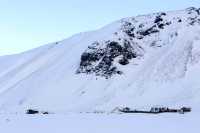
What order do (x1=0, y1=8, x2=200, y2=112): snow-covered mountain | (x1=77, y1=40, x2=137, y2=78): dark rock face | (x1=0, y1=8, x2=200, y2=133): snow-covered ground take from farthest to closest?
(x1=77, y1=40, x2=137, y2=78): dark rock face
(x1=0, y1=8, x2=200, y2=112): snow-covered mountain
(x1=0, y1=8, x2=200, y2=133): snow-covered ground

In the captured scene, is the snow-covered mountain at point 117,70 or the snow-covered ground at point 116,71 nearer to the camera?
the snow-covered ground at point 116,71

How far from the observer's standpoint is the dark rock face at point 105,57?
6556 centimetres

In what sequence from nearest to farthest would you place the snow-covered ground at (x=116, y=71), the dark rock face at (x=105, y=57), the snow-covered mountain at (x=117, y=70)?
1. the snow-covered ground at (x=116, y=71)
2. the snow-covered mountain at (x=117, y=70)
3. the dark rock face at (x=105, y=57)

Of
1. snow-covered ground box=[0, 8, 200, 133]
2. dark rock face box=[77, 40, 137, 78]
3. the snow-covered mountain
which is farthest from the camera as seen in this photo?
dark rock face box=[77, 40, 137, 78]

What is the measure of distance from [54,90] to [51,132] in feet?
158

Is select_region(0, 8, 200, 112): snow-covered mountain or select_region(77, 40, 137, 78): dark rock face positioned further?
select_region(77, 40, 137, 78): dark rock face

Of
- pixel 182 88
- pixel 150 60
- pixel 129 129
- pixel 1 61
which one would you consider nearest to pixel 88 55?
pixel 150 60

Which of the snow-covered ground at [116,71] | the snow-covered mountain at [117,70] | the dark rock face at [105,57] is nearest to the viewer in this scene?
the snow-covered ground at [116,71]

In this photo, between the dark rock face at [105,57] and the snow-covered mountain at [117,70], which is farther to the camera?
the dark rock face at [105,57]

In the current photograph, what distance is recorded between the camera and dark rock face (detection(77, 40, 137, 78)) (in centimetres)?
6556

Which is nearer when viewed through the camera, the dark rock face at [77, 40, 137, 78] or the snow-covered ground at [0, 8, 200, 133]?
the snow-covered ground at [0, 8, 200, 133]

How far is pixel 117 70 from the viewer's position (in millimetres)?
64375

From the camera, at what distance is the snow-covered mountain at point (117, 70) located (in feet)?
180

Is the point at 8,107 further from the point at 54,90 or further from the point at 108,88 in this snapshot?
the point at 108,88
